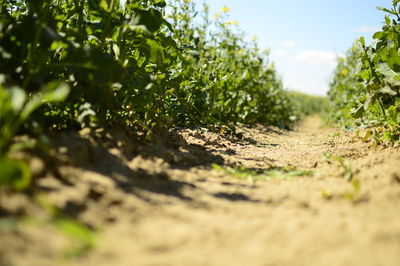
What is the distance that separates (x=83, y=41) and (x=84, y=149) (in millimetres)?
1202

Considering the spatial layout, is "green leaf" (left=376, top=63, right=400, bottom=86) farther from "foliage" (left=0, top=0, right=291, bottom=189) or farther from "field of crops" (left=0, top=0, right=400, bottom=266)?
"foliage" (left=0, top=0, right=291, bottom=189)

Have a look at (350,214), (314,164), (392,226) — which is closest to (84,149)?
(350,214)

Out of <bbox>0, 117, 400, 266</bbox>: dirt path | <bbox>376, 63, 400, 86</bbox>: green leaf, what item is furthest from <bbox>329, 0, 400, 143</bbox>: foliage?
<bbox>0, 117, 400, 266</bbox>: dirt path

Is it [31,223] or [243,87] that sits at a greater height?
[243,87]

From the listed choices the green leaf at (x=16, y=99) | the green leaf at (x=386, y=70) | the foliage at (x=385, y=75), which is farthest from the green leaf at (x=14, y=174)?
the green leaf at (x=386, y=70)

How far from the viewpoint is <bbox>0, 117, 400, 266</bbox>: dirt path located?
4.33 feet

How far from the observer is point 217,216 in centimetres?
173

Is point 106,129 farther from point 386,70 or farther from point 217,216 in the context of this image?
point 386,70

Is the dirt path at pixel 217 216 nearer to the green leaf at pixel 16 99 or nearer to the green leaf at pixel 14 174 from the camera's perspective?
the green leaf at pixel 14 174

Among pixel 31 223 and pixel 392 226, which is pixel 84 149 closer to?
pixel 31 223

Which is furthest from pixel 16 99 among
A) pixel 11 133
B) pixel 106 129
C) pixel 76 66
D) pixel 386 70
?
pixel 386 70

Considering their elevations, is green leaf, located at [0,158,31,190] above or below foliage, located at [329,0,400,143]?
below

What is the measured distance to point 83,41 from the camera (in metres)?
3.01

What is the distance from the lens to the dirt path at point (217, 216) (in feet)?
4.33
